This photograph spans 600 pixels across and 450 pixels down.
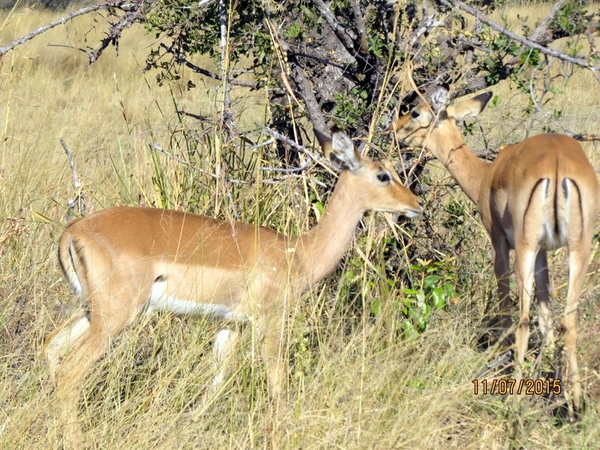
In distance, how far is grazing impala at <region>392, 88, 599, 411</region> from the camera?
11.3ft

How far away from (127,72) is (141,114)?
1711mm

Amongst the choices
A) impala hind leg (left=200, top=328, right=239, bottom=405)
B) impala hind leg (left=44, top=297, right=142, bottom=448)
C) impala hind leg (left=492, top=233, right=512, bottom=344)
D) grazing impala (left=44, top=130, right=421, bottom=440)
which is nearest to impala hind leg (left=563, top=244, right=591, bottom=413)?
impala hind leg (left=492, top=233, right=512, bottom=344)

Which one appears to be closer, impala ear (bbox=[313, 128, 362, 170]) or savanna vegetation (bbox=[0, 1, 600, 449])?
savanna vegetation (bbox=[0, 1, 600, 449])

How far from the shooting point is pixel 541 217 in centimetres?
352

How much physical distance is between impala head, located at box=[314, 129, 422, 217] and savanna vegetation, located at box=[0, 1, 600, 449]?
0.10 metres

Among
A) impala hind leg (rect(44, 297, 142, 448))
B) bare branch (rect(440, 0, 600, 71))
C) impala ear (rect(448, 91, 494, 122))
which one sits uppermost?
bare branch (rect(440, 0, 600, 71))

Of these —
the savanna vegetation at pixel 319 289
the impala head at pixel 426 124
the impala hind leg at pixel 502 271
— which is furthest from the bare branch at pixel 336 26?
the impala hind leg at pixel 502 271

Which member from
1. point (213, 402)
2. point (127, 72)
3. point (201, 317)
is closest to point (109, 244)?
point (201, 317)

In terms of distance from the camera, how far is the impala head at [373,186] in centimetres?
402

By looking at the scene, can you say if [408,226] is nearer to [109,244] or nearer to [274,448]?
[109,244]

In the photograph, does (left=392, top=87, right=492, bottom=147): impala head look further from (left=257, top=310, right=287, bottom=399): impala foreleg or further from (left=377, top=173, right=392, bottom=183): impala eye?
(left=257, top=310, right=287, bottom=399): impala foreleg

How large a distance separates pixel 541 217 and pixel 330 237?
0.93 metres

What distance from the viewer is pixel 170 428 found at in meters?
2.87
